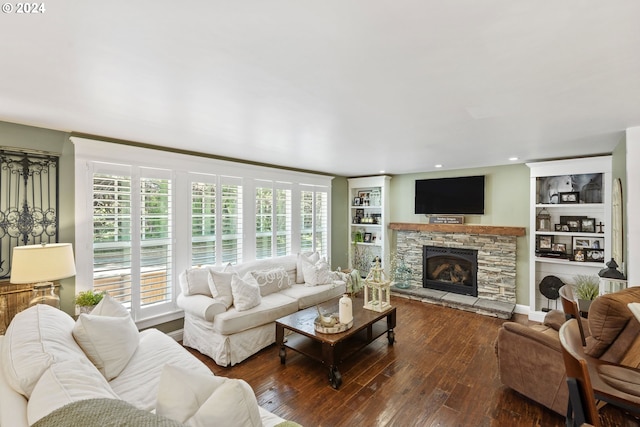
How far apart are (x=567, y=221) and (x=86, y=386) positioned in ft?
18.9

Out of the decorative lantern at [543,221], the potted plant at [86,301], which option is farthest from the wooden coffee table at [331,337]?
the decorative lantern at [543,221]

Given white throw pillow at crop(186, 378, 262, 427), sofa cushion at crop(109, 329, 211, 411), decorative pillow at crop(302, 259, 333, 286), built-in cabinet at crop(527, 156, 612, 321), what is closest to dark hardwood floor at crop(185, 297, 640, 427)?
sofa cushion at crop(109, 329, 211, 411)

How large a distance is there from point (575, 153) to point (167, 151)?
536 centimetres

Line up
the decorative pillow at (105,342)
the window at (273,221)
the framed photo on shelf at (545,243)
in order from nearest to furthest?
the decorative pillow at (105,342), the framed photo on shelf at (545,243), the window at (273,221)

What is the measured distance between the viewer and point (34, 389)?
1174 millimetres

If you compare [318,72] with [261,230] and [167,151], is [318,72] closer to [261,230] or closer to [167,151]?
[167,151]

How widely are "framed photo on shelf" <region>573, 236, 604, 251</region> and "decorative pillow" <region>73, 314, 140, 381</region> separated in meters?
5.70

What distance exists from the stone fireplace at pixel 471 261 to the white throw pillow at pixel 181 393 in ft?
15.5

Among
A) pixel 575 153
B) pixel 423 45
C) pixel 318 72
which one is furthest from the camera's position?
pixel 575 153

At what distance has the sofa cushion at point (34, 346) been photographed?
124 cm

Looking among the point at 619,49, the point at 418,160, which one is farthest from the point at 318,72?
the point at 418,160

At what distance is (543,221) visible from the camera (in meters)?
4.59

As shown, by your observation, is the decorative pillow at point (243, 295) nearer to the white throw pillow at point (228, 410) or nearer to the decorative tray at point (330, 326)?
the decorative tray at point (330, 326)

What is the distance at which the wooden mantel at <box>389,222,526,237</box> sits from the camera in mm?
4727
